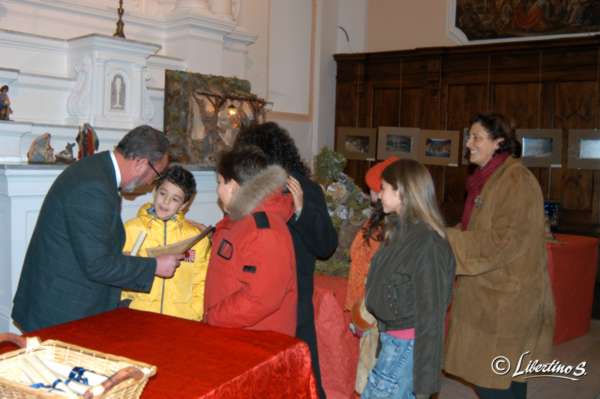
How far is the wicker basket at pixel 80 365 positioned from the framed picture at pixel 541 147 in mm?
6955

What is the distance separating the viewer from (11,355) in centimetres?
158

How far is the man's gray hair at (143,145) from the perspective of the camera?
266cm

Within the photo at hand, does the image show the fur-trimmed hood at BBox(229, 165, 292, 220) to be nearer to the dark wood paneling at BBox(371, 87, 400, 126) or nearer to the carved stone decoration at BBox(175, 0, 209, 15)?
the carved stone decoration at BBox(175, 0, 209, 15)

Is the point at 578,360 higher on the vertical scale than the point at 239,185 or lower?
lower

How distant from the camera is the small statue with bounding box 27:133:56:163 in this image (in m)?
3.83

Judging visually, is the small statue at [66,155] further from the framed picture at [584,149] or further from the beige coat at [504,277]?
the framed picture at [584,149]

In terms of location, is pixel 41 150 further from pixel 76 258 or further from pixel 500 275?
pixel 500 275

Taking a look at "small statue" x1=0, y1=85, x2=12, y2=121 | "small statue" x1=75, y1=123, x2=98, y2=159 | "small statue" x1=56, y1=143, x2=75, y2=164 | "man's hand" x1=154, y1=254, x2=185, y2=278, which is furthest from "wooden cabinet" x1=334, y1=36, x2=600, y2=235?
"man's hand" x1=154, y1=254, x2=185, y2=278

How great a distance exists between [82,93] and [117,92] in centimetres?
26

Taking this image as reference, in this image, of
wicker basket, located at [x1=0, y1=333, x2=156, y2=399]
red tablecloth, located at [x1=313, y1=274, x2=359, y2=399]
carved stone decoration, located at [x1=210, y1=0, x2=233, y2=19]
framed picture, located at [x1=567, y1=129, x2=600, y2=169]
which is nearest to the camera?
wicker basket, located at [x1=0, y1=333, x2=156, y2=399]

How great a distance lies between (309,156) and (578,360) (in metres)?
4.45

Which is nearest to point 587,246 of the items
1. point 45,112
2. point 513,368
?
point 513,368

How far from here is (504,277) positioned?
3.13 m

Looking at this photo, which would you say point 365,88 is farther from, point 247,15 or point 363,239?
point 363,239
